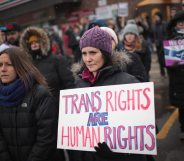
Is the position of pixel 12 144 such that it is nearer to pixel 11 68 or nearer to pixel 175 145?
pixel 11 68

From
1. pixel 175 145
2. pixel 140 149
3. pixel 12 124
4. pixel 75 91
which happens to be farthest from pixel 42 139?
pixel 175 145

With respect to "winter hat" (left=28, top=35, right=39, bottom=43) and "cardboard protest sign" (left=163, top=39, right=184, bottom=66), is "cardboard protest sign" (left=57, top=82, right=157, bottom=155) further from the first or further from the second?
"cardboard protest sign" (left=163, top=39, right=184, bottom=66)

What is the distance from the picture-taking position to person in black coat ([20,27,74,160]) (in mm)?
4293

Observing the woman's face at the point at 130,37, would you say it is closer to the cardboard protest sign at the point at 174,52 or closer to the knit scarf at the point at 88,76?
the cardboard protest sign at the point at 174,52

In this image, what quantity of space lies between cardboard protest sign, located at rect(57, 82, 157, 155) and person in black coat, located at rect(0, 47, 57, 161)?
147mm

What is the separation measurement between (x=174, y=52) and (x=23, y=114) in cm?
282

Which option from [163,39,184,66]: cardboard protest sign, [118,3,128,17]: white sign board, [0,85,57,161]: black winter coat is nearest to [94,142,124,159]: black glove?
[0,85,57,161]: black winter coat

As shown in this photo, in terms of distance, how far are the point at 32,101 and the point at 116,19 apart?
35.4 ft

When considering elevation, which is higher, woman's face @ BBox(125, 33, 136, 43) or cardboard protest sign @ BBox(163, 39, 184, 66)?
woman's face @ BBox(125, 33, 136, 43)

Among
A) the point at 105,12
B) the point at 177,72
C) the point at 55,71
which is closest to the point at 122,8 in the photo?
the point at 105,12

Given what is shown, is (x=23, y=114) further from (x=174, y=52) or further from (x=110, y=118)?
(x=174, y=52)

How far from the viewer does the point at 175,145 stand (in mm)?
5059

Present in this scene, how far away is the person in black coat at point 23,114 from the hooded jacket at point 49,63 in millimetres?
1410

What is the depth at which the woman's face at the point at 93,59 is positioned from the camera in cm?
262
